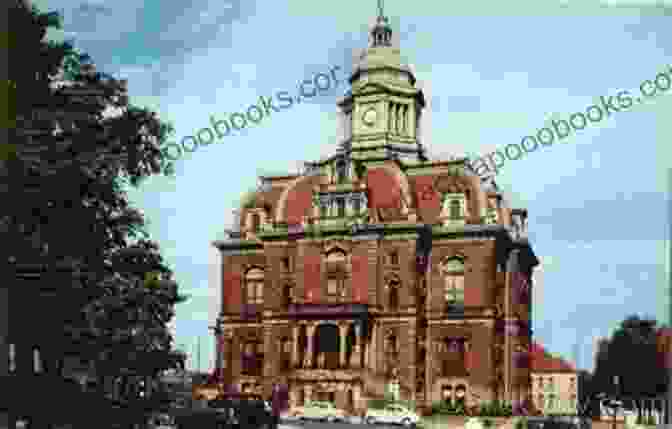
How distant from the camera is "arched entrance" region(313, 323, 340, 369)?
43812mm

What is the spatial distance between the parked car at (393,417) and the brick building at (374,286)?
10.2 ft

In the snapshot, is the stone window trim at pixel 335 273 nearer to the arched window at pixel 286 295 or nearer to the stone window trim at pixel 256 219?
the arched window at pixel 286 295

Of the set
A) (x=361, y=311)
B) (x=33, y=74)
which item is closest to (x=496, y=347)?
(x=361, y=311)

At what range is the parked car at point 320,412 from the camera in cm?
3844

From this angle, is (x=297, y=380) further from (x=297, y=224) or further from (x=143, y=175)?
(x=143, y=175)

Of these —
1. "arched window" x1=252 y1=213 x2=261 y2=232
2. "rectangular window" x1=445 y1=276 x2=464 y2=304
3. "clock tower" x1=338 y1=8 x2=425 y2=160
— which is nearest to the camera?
"rectangular window" x1=445 y1=276 x2=464 y2=304

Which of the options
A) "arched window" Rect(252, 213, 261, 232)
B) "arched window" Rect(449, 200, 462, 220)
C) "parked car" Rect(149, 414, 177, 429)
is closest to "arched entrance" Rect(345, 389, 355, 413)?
"arched window" Rect(449, 200, 462, 220)

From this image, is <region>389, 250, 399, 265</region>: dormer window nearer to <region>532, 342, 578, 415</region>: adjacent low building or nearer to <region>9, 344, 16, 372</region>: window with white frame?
<region>532, 342, 578, 415</region>: adjacent low building

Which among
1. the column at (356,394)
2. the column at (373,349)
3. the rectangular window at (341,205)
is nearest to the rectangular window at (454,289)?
the column at (373,349)

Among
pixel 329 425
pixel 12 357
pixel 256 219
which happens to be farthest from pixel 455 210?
pixel 12 357

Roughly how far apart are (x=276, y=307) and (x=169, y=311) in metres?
23.1

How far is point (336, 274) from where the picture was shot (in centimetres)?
4419

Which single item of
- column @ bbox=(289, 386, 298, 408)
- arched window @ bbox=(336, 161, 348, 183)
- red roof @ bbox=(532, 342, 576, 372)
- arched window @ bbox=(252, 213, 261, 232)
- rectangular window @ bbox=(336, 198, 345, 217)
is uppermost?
arched window @ bbox=(336, 161, 348, 183)

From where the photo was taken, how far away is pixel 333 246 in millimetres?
44531
